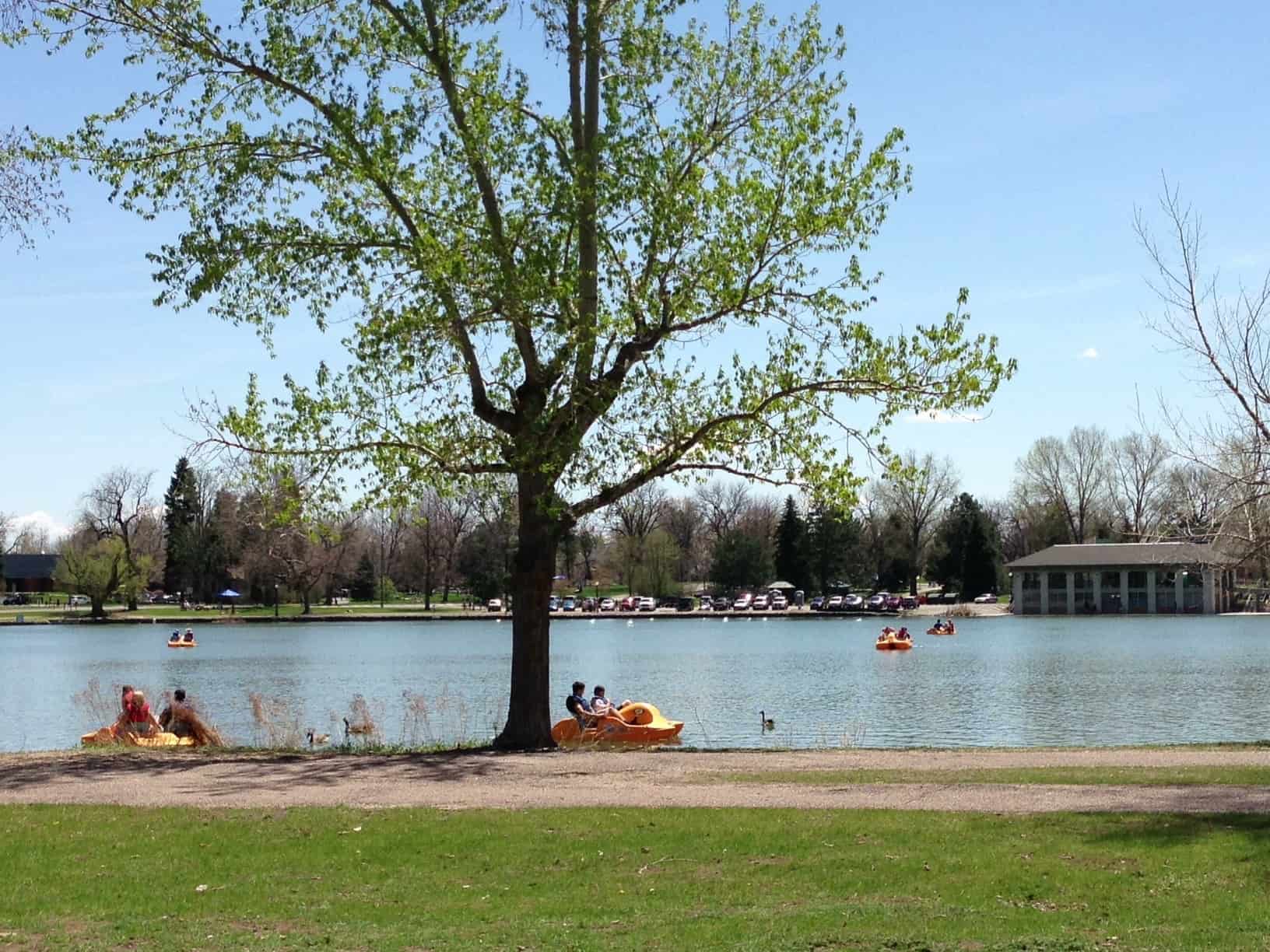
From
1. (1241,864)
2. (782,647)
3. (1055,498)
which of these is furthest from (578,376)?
(1055,498)

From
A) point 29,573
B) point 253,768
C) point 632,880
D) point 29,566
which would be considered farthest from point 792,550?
point 632,880

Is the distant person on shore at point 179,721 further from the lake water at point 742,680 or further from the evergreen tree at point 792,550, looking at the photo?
the evergreen tree at point 792,550

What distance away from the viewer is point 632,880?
1067cm

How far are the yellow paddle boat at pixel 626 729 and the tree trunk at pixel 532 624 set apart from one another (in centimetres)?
400

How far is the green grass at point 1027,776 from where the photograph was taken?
1508 centimetres

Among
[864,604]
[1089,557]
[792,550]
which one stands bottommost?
[864,604]

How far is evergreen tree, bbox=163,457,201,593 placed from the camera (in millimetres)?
114438

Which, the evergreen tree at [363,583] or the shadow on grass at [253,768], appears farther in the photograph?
the evergreen tree at [363,583]

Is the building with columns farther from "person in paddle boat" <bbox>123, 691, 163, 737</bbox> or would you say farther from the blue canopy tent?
"person in paddle boat" <bbox>123, 691, 163, 737</bbox>

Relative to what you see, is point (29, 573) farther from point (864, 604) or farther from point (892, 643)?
point (892, 643)

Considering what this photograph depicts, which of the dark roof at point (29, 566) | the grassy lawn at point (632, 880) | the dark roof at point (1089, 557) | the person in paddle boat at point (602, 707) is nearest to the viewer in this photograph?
the grassy lawn at point (632, 880)

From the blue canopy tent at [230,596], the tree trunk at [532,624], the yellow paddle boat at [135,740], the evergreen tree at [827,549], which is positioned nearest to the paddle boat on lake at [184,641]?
the blue canopy tent at [230,596]

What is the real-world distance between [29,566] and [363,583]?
48.3 metres

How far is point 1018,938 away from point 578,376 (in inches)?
478
